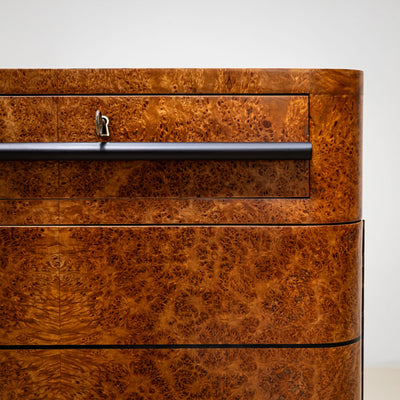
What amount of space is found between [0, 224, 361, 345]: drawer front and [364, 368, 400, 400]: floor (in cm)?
76

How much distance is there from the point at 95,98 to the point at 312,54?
3.30 feet

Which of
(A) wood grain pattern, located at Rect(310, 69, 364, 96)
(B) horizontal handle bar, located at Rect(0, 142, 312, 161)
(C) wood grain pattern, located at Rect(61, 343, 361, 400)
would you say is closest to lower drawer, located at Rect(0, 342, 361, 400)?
(C) wood grain pattern, located at Rect(61, 343, 361, 400)

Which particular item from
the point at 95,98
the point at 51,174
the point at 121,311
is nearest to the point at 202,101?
the point at 95,98

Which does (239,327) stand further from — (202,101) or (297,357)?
(202,101)

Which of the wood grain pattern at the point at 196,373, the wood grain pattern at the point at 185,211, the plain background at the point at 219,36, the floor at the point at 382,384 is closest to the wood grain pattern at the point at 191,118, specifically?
the wood grain pattern at the point at 185,211

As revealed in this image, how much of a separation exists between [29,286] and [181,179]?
13.4 inches

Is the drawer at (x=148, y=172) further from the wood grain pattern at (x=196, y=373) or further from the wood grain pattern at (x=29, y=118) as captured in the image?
the wood grain pattern at (x=196, y=373)

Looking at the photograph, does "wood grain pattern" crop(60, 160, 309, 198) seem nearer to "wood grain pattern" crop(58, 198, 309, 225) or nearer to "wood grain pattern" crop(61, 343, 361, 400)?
"wood grain pattern" crop(58, 198, 309, 225)

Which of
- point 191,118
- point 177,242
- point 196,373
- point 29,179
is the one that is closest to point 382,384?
point 196,373

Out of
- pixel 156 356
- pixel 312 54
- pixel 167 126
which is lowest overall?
pixel 156 356

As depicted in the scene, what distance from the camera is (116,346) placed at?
98cm

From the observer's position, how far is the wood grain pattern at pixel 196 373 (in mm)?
977

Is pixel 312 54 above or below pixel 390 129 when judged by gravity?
above

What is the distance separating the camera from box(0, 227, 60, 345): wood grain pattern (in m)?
0.97
